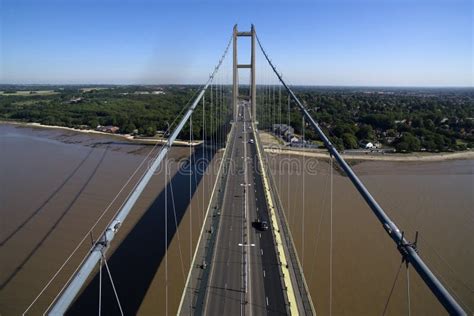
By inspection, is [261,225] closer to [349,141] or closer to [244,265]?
[244,265]

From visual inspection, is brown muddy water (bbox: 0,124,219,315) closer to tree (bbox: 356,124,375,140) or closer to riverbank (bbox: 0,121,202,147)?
riverbank (bbox: 0,121,202,147)

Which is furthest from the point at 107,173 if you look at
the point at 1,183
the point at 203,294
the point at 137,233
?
the point at 203,294

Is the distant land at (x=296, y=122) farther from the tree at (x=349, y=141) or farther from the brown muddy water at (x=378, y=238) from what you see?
the brown muddy water at (x=378, y=238)

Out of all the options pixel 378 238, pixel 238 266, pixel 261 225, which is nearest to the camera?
pixel 238 266

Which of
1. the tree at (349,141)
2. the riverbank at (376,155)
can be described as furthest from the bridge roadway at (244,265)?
the tree at (349,141)

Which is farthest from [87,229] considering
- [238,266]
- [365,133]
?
[365,133]

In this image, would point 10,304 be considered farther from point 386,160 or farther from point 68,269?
point 386,160
